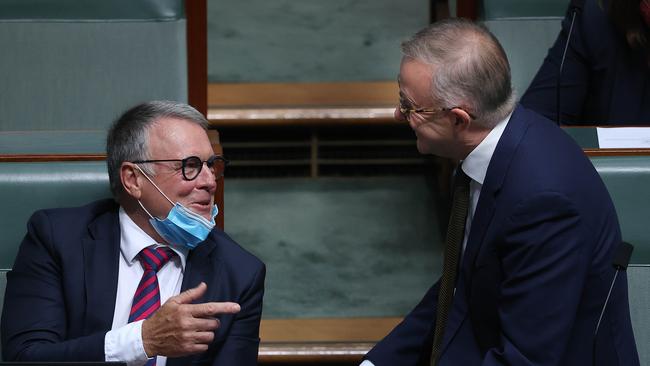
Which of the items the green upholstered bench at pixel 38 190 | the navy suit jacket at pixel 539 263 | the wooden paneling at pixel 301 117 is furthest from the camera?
the wooden paneling at pixel 301 117

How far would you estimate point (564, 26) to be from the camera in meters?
1.01

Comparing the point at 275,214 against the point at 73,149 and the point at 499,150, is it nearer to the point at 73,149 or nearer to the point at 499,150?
the point at 73,149

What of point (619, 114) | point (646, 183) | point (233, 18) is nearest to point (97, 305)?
point (646, 183)

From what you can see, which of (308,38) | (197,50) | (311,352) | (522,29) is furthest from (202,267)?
(308,38)

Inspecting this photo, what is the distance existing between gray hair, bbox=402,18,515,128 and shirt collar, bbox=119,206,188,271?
0.19 meters

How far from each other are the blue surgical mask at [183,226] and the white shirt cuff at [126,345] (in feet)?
0.20

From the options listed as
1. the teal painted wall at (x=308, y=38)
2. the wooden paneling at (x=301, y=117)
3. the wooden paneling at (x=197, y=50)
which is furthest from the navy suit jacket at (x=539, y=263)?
the teal painted wall at (x=308, y=38)

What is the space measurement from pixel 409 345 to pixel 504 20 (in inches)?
18.7

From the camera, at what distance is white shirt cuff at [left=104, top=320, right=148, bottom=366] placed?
2.19 feet

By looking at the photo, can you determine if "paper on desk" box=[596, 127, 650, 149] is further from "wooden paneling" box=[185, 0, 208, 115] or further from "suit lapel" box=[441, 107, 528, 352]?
"wooden paneling" box=[185, 0, 208, 115]

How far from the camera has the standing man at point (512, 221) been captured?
626mm

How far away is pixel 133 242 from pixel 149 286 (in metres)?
0.03

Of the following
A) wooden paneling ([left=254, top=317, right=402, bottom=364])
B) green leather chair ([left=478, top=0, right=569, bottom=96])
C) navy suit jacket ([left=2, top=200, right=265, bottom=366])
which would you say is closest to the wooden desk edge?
wooden paneling ([left=254, top=317, right=402, bottom=364])

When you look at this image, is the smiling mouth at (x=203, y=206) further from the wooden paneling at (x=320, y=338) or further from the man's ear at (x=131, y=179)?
the wooden paneling at (x=320, y=338)
